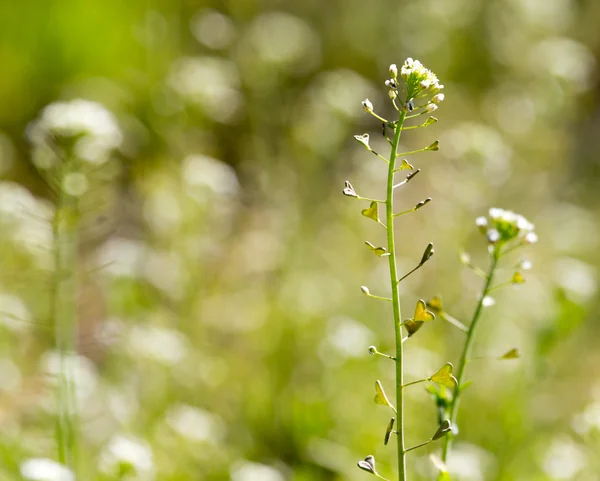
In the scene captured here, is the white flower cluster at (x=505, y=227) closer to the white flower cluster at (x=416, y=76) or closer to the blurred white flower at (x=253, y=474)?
the white flower cluster at (x=416, y=76)

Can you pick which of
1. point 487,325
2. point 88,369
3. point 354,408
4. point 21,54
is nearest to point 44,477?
point 354,408

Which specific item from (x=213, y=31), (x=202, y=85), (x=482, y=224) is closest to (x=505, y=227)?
(x=482, y=224)

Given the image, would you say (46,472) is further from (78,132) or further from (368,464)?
(368,464)

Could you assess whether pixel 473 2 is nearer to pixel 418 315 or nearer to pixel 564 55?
pixel 564 55

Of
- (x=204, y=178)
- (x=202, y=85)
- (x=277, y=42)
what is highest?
(x=277, y=42)

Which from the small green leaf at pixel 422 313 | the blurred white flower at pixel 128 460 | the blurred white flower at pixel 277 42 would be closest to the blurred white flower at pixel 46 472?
the blurred white flower at pixel 128 460

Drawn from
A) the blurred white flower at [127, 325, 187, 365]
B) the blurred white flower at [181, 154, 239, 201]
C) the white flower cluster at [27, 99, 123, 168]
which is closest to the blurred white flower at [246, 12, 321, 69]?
the blurred white flower at [181, 154, 239, 201]
